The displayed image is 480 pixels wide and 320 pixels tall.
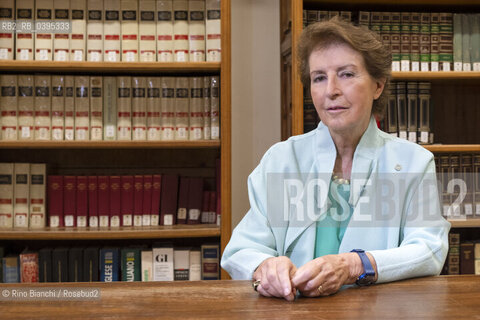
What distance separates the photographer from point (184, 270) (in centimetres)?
239

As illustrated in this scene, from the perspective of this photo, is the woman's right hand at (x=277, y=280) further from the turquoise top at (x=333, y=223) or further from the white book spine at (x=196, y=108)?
the white book spine at (x=196, y=108)

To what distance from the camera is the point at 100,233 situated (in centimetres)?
223

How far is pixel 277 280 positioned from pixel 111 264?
1.55 metres

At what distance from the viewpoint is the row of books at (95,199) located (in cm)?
230

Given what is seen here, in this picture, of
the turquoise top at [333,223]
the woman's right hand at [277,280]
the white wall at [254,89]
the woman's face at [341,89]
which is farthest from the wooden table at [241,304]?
the white wall at [254,89]

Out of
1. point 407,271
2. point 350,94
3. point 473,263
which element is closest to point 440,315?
point 407,271

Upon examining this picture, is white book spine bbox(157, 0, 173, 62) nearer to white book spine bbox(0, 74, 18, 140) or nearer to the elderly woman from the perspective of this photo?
white book spine bbox(0, 74, 18, 140)

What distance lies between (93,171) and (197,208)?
1.94 ft

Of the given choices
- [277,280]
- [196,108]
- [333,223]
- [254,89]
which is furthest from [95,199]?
[277,280]

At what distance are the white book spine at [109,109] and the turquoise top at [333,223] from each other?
1.25 metres

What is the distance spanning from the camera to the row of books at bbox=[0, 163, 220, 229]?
2.30 metres

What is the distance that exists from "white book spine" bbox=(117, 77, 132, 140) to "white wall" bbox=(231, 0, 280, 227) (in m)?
0.63

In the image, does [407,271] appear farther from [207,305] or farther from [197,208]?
[197,208]

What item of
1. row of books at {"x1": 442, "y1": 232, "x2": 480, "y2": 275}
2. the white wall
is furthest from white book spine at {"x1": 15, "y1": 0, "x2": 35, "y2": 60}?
row of books at {"x1": 442, "y1": 232, "x2": 480, "y2": 275}
